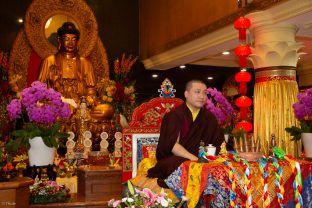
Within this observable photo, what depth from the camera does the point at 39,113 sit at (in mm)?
3586

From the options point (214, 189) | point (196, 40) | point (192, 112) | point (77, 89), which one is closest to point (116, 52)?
point (77, 89)

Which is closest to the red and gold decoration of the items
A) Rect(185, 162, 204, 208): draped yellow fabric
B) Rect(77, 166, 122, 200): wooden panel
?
Rect(77, 166, 122, 200): wooden panel

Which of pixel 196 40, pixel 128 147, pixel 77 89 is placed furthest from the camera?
pixel 77 89

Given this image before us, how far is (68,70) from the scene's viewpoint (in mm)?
7941

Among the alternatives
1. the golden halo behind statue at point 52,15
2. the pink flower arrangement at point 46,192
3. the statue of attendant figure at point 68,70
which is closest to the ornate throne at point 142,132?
the pink flower arrangement at point 46,192

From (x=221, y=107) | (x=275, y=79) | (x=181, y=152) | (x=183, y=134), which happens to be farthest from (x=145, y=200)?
(x=275, y=79)

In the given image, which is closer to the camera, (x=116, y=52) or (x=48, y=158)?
(x=48, y=158)

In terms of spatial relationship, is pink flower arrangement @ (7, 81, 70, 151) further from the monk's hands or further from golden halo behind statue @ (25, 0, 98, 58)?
golden halo behind statue @ (25, 0, 98, 58)

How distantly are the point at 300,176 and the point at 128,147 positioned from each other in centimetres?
150

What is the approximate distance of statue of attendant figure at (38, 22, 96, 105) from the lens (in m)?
7.75

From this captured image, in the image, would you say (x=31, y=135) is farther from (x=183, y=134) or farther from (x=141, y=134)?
(x=183, y=134)

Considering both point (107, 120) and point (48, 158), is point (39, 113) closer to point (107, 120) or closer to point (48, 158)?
point (48, 158)

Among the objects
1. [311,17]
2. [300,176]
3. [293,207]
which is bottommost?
[293,207]

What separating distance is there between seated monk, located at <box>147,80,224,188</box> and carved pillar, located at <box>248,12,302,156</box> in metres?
2.49
